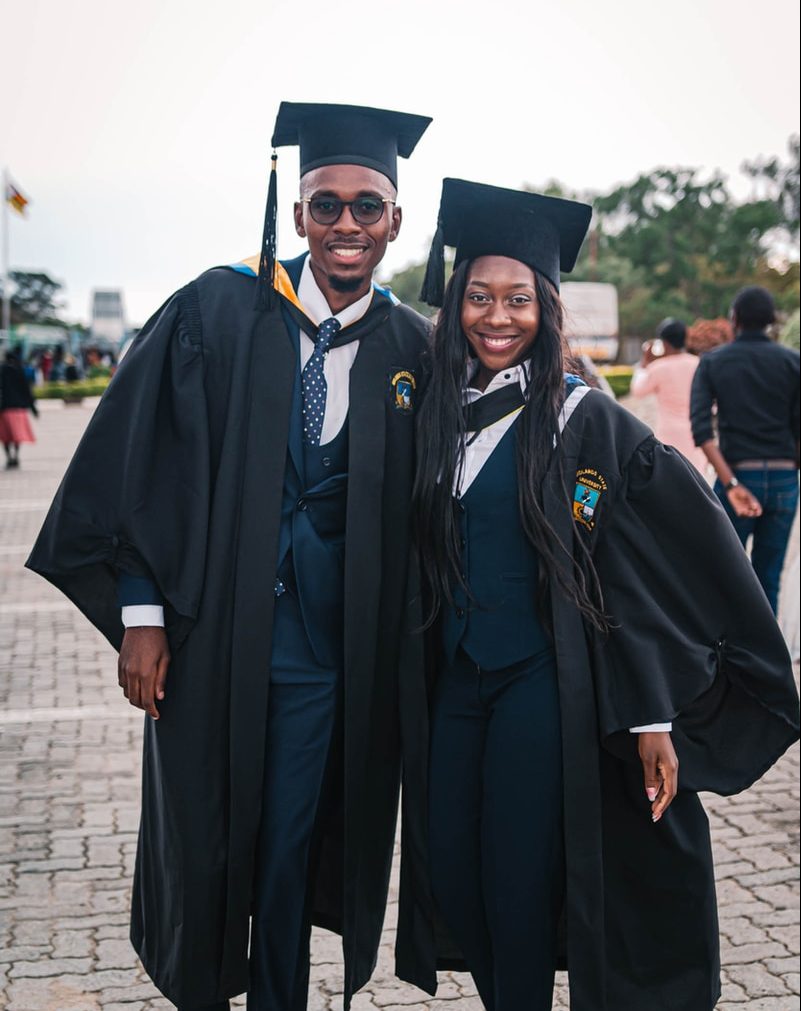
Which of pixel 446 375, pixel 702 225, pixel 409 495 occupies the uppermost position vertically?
pixel 702 225

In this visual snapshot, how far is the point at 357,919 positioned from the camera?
2.87m

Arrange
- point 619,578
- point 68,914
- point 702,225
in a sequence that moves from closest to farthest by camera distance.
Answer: point 619,578, point 68,914, point 702,225

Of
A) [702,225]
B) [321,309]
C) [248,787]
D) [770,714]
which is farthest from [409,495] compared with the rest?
[702,225]

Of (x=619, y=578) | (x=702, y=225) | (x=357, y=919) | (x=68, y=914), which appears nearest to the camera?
(x=619, y=578)

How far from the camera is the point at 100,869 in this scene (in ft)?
13.6

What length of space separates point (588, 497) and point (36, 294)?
12570cm

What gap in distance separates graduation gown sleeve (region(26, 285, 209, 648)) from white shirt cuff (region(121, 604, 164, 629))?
38 millimetres

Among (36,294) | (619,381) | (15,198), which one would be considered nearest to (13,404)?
(619,381)

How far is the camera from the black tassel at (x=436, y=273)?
2891 mm

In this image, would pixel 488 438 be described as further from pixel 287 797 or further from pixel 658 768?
pixel 287 797

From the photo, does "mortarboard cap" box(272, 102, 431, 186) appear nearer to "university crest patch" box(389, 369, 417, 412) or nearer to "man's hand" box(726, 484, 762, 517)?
"university crest patch" box(389, 369, 417, 412)

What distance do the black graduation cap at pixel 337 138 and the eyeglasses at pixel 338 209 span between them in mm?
91

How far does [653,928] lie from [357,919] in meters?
0.70

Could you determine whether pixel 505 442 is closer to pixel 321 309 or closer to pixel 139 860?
pixel 321 309
